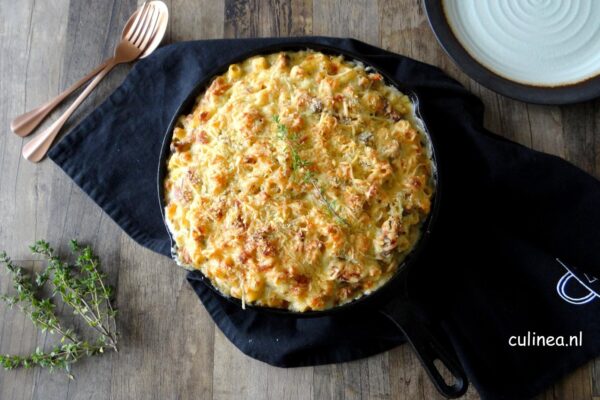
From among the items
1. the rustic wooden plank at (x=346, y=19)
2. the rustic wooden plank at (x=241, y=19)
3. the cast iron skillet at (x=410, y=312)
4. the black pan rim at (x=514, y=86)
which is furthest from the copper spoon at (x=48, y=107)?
the black pan rim at (x=514, y=86)

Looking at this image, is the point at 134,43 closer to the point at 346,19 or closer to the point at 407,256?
the point at 346,19

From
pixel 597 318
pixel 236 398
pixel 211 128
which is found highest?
Result: pixel 211 128

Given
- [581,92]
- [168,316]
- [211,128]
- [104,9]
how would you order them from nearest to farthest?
[211,128] → [581,92] → [168,316] → [104,9]

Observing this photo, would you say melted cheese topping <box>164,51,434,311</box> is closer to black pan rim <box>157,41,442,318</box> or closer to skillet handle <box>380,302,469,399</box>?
black pan rim <box>157,41,442,318</box>

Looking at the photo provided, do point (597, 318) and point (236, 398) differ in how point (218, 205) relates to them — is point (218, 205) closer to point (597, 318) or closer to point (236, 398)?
point (236, 398)

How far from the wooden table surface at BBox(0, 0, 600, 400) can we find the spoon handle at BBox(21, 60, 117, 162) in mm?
56

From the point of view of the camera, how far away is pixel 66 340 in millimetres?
3334

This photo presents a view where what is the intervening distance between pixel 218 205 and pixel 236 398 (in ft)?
3.61

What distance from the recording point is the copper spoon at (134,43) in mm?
3457

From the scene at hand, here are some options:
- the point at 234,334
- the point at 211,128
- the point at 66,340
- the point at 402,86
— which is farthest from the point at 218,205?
the point at 66,340

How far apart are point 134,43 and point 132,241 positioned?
3.54 ft

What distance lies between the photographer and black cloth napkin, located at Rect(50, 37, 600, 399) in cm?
300

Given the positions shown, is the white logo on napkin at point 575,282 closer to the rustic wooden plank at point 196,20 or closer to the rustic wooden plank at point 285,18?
the rustic wooden plank at point 285,18

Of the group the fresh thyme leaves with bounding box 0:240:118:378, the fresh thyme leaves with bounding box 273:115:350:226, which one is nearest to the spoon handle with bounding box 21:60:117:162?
the fresh thyme leaves with bounding box 0:240:118:378
